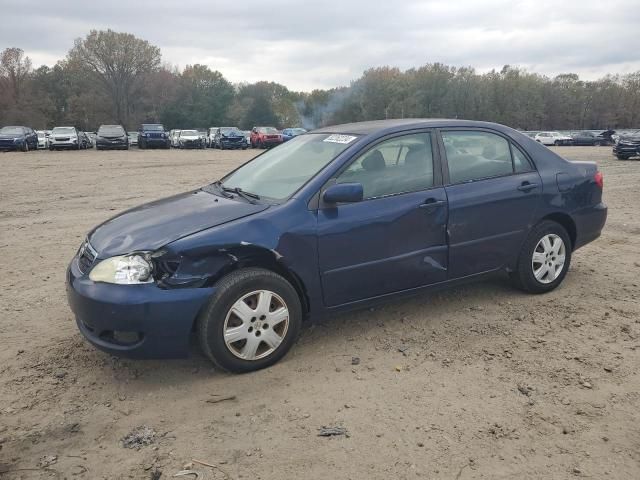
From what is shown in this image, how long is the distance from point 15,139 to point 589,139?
44.7m

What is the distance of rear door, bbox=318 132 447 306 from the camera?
12.2 feet

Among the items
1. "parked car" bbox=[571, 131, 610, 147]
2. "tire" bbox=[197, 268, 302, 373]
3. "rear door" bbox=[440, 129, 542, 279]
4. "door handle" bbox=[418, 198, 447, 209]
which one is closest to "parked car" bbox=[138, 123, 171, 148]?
"rear door" bbox=[440, 129, 542, 279]

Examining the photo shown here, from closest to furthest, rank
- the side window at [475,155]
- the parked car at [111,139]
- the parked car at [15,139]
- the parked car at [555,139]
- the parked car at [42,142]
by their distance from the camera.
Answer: the side window at [475,155] < the parked car at [15,139] < the parked car at [111,139] < the parked car at [42,142] < the parked car at [555,139]

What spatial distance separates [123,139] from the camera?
32500mm

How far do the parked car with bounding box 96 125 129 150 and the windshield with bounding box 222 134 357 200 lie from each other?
30.2 metres

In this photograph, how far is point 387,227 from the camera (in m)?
3.88

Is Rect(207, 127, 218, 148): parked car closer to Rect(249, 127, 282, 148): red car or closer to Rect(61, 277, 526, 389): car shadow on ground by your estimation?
Rect(249, 127, 282, 148): red car

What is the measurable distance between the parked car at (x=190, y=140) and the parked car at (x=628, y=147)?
2593cm

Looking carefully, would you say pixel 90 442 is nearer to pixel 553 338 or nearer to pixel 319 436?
pixel 319 436

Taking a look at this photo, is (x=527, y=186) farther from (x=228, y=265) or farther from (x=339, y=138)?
(x=228, y=265)

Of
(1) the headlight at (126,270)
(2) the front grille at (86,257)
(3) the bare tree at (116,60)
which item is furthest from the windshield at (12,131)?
(3) the bare tree at (116,60)

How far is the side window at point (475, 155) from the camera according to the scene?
4.34 meters

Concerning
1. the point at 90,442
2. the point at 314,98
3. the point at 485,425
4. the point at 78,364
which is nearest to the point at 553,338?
the point at 485,425

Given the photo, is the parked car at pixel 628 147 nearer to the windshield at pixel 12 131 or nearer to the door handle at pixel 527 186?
the door handle at pixel 527 186
